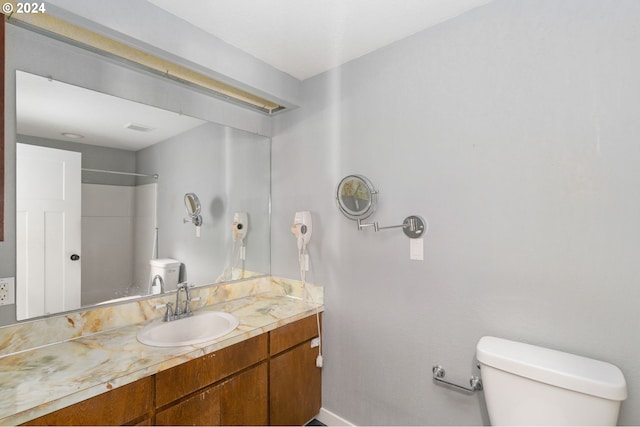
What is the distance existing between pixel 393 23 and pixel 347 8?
0.27m

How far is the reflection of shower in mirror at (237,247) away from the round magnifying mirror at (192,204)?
0.91ft

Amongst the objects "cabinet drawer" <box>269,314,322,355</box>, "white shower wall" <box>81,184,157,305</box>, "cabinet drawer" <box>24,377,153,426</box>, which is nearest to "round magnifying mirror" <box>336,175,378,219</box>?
"cabinet drawer" <box>269,314,322,355</box>

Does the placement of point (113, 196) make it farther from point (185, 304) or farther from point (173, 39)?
point (173, 39)

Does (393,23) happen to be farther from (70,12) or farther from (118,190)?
(118,190)

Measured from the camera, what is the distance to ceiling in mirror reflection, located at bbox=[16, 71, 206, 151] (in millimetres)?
1310

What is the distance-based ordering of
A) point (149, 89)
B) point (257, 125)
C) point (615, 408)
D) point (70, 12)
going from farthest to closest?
1. point (257, 125)
2. point (149, 89)
3. point (70, 12)
4. point (615, 408)

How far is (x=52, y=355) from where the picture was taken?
122 cm

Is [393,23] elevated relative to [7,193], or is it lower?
elevated

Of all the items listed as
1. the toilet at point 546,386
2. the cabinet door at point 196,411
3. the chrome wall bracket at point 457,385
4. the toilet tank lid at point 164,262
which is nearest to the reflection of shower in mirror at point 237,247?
the toilet tank lid at point 164,262

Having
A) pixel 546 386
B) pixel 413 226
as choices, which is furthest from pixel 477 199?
pixel 546 386

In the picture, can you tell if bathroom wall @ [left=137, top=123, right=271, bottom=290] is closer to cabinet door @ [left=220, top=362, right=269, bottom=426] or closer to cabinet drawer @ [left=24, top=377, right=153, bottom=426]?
cabinet door @ [left=220, top=362, right=269, bottom=426]

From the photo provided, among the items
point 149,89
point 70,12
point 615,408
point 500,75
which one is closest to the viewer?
point 615,408

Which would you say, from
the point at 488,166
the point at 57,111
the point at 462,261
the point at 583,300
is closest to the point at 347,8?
the point at 488,166

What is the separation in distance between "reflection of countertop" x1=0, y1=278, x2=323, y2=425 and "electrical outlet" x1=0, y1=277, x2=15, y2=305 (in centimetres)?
22
